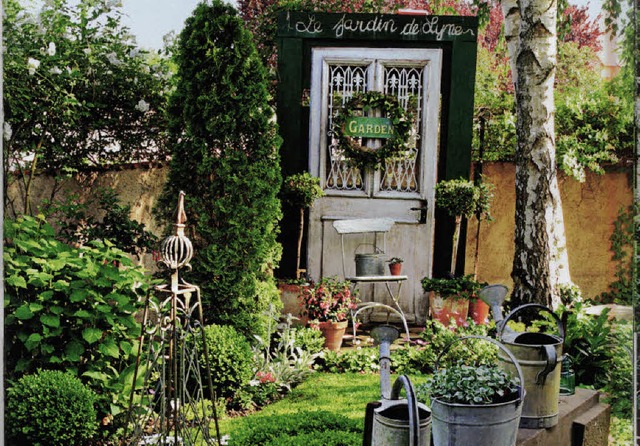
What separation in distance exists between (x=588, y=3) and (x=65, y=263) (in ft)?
8.90

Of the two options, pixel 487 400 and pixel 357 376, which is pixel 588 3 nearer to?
pixel 487 400

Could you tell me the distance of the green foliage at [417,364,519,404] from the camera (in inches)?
84.8

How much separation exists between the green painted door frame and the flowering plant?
216 mm

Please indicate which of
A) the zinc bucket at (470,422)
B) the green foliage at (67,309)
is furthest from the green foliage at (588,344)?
the green foliage at (67,309)

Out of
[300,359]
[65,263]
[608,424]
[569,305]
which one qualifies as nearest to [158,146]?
[65,263]

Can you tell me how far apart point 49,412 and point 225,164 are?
152cm

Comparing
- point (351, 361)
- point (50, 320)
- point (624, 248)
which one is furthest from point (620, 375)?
point (50, 320)

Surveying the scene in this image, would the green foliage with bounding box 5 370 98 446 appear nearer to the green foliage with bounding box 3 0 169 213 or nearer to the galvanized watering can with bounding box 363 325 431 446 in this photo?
the green foliage with bounding box 3 0 169 213

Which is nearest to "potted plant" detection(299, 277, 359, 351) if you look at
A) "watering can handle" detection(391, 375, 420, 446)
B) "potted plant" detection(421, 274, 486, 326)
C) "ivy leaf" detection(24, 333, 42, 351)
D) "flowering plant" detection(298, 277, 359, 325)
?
"flowering plant" detection(298, 277, 359, 325)

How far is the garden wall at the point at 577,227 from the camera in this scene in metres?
3.13

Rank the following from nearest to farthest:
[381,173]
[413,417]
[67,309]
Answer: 1. [413,417]
2. [67,309]
3. [381,173]

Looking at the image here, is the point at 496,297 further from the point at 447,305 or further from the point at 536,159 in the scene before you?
the point at 536,159

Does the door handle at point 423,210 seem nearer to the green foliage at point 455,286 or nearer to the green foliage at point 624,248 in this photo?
the green foliage at point 455,286

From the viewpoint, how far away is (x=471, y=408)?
2121mm
